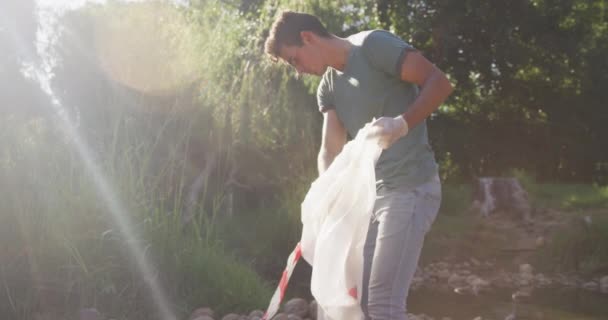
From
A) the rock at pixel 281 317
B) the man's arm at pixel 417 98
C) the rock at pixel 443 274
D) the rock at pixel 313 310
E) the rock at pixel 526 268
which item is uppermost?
the man's arm at pixel 417 98

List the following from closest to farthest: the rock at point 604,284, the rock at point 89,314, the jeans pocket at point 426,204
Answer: the jeans pocket at point 426,204
the rock at point 89,314
the rock at point 604,284

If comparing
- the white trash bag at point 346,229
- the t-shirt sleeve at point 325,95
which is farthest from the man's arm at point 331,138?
the white trash bag at point 346,229

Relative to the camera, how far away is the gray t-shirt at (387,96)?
255 cm

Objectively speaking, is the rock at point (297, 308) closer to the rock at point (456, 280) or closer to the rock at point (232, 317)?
the rock at point (232, 317)

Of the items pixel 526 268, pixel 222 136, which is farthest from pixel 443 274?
pixel 222 136

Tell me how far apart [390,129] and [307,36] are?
0.53 m

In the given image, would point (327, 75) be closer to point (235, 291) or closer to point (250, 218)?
point (235, 291)

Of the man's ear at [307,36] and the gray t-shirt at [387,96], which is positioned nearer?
the gray t-shirt at [387,96]

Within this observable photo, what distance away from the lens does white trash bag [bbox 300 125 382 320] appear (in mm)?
2570

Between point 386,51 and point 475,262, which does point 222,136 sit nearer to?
point 475,262

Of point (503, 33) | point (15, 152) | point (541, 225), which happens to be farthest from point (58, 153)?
point (503, 33)

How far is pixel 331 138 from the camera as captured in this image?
9.62 feet

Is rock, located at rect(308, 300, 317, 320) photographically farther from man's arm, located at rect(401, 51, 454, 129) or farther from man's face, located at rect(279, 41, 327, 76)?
man's arm, located at rect(401, 51, 454, 129)

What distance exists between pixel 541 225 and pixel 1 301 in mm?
9047
